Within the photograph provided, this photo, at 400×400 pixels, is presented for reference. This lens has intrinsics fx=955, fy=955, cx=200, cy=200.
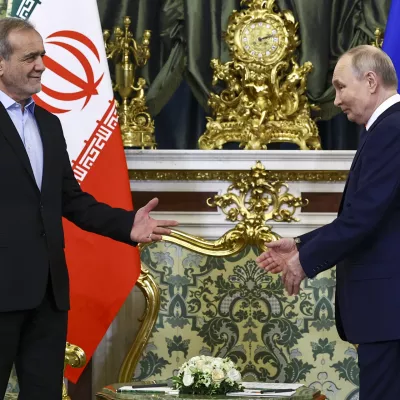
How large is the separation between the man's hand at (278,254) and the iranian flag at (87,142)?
32.9 inches

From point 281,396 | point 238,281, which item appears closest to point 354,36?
point 238,281

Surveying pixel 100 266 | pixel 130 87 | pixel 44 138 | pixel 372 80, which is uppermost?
pixel 372 80

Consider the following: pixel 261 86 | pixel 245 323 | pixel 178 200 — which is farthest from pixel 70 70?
pixel 245 323

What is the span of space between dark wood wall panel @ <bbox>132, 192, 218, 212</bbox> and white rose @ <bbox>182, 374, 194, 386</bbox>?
1.21 metres

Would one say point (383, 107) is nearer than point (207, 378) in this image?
Yes

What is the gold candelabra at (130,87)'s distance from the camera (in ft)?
13.8

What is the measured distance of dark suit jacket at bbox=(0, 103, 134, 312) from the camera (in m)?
2.72

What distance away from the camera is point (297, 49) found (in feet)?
14.4

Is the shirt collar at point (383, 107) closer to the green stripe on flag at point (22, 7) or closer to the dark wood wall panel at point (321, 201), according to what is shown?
the dark wood wall panel at point (321, 201)

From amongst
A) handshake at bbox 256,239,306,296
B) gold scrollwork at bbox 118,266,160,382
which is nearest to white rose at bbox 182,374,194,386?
handshake at bbox 256,239,306,296

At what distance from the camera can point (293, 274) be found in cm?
295

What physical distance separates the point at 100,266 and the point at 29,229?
1.08 meters

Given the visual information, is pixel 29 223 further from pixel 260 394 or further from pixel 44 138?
pixel 260 394

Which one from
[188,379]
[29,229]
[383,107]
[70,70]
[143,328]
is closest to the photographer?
[29,229]
